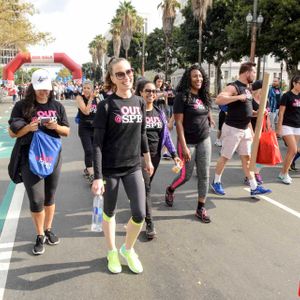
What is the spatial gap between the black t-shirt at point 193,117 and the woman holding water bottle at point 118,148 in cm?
130

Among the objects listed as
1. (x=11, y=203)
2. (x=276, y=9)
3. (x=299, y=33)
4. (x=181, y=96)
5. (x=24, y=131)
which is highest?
(x=276, y=9)

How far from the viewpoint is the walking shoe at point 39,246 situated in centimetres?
378

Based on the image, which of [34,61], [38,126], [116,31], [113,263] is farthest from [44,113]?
[116,31]

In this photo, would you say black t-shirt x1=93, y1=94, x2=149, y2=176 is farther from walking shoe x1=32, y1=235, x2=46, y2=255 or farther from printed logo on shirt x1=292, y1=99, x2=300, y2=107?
printed logo on shirt x1=292, y1=99, x2=300, y2=107

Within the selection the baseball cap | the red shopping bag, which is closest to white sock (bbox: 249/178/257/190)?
the red shopping bag

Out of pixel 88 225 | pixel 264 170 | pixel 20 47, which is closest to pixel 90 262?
pixel 88 225

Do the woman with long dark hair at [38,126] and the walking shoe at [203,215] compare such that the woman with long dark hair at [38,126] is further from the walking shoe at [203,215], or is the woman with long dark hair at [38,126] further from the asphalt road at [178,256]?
the walking shoe at [203,215]

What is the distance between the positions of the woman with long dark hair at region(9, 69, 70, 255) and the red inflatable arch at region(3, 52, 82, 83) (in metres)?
30.6

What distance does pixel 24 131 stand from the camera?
353 cm

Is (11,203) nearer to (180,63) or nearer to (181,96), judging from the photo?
(181,96)

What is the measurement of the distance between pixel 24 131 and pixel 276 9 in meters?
25.3

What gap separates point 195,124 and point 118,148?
1716 millimetres

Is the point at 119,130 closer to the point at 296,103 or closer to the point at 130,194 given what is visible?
the point at 130,194

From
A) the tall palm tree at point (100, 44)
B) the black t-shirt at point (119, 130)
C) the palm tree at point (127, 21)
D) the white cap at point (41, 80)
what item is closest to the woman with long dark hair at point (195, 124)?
the black t-shirt at point (119, 130)
